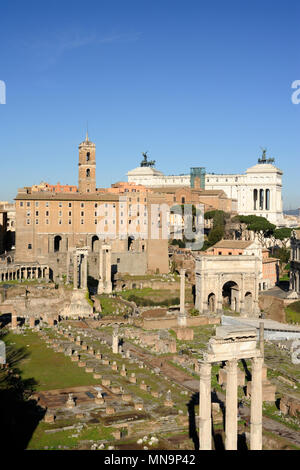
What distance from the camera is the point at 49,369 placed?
3769cm

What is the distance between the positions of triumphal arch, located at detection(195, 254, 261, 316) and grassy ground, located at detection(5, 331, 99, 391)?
21235mm

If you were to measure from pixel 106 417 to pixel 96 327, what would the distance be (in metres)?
24.8

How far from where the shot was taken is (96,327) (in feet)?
173

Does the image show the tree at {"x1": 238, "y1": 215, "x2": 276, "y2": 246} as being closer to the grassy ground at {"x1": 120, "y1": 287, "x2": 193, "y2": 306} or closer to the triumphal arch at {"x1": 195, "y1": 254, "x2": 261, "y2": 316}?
the grassy ground at {"x1": 120, "y1": 287, "x2": 193, "y2": 306}

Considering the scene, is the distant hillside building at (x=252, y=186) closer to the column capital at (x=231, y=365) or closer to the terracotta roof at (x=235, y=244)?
the terracotta roof at (x=235, y=244)

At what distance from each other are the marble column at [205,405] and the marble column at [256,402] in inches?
69.3

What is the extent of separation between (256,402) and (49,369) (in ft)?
61.6

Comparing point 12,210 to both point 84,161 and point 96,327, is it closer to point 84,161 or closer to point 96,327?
point 84,161

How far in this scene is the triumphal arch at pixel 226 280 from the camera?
6131cm

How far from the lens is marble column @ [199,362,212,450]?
21328 mm
